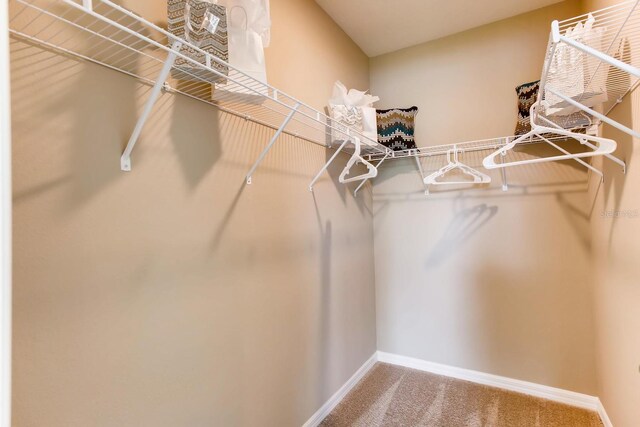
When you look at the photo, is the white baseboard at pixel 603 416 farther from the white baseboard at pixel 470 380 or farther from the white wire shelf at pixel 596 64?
the white wire shelf at pixel 596 64

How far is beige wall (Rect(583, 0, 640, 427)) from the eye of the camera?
1376 mm

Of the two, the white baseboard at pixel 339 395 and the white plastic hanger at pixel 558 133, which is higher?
the white plastic hanger at pixel 558 133

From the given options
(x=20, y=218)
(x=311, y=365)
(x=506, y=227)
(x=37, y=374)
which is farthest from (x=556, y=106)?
(x=37, y=374)

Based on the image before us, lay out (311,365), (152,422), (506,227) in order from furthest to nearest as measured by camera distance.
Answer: (506,227), (311,365), (152,422)

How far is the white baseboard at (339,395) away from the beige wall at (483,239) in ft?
0.82

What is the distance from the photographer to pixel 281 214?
5.51 feet

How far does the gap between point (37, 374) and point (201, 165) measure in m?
0.81

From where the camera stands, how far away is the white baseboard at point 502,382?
207cm

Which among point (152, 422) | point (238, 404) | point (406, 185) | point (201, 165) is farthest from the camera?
point (406, 185)

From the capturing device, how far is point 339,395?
7.09ft

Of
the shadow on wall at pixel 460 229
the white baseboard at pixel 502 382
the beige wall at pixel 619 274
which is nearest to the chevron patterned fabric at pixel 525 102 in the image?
the beige wall at pixel 619 274

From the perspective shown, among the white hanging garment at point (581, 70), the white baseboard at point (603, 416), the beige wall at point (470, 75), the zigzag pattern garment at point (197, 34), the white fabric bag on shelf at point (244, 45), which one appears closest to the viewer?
the zigzag pattern garment at point (197, 34)

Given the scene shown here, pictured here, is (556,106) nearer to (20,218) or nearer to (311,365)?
(311,365)

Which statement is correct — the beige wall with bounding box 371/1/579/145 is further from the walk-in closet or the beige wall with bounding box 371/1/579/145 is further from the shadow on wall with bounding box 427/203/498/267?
the shadow on wall with bounding box 427/203/498/267
